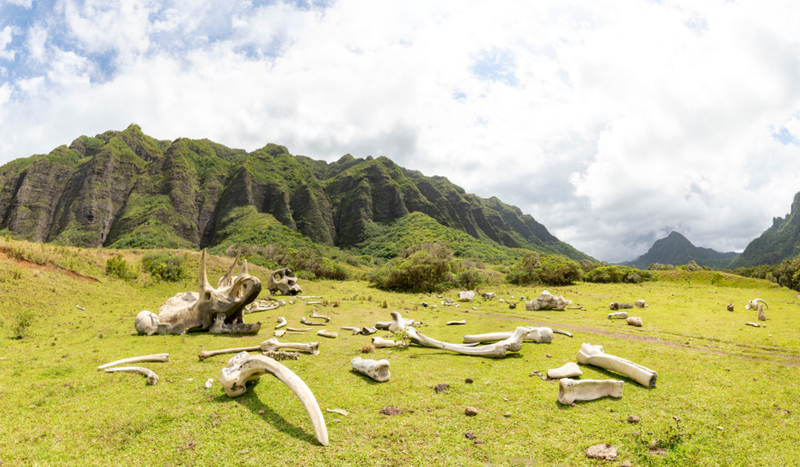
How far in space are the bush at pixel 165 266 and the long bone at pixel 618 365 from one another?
27.1 meters

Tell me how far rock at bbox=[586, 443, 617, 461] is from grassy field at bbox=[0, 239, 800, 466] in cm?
9

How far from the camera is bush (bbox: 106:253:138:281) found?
21.7m

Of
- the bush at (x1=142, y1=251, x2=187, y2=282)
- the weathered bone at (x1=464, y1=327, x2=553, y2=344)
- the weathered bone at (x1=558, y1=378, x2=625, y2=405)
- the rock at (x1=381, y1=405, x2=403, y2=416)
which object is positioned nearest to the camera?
the rock at (x1=381, y1=405, x2=403, y2=416)

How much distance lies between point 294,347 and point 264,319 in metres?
6.83

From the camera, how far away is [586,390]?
580cm

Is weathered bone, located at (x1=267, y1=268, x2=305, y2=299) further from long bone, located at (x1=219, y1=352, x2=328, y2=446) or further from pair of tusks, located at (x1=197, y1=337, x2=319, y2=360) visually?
long bone, located at (x1=219, y1=352, x2=328, y2=446)

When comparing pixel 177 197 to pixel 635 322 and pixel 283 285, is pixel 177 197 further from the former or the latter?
pixel 635 322

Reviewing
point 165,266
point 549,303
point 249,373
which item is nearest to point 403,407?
point 249,373

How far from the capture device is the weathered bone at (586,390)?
18.6 feet

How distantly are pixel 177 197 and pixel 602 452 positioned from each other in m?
122

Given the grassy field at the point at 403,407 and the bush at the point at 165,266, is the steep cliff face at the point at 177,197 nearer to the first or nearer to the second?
the bush at the point at 165,266

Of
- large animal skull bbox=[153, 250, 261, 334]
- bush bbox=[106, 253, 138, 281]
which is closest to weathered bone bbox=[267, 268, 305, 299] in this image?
bush bbox=[106, 253, 138, 281]

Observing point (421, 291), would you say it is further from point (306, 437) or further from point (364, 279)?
point (306, 437)

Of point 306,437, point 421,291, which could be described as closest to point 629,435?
point 306,437
